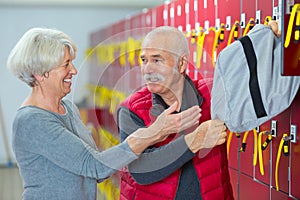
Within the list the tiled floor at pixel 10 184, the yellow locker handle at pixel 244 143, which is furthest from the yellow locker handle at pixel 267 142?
the tiled floor at pixel 10 184

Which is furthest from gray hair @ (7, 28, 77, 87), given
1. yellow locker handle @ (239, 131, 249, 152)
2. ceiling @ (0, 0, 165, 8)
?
ceiling @ (0, 0, 165, 8)

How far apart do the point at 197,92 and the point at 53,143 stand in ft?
2.09

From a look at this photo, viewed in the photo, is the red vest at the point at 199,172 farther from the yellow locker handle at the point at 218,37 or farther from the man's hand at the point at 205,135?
the yellow locker handle at the point at 218,37

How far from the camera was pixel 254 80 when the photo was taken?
84.3 inches

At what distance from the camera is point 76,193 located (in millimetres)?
2467

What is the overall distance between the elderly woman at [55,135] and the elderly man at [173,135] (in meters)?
0.06

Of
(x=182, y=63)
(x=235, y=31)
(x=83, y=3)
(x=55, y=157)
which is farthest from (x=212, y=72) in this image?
(x=83, y=3)

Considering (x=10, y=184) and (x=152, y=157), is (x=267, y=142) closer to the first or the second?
(x=152, y=157)

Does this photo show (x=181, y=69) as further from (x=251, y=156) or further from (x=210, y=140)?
(x=251, y=156)

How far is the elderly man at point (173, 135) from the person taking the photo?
7.41 ft

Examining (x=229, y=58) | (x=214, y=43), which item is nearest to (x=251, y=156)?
(x=214, y=43)

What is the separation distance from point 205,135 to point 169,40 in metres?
0.41

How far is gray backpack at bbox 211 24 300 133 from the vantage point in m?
2.14

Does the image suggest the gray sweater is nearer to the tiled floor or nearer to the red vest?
the red vest
